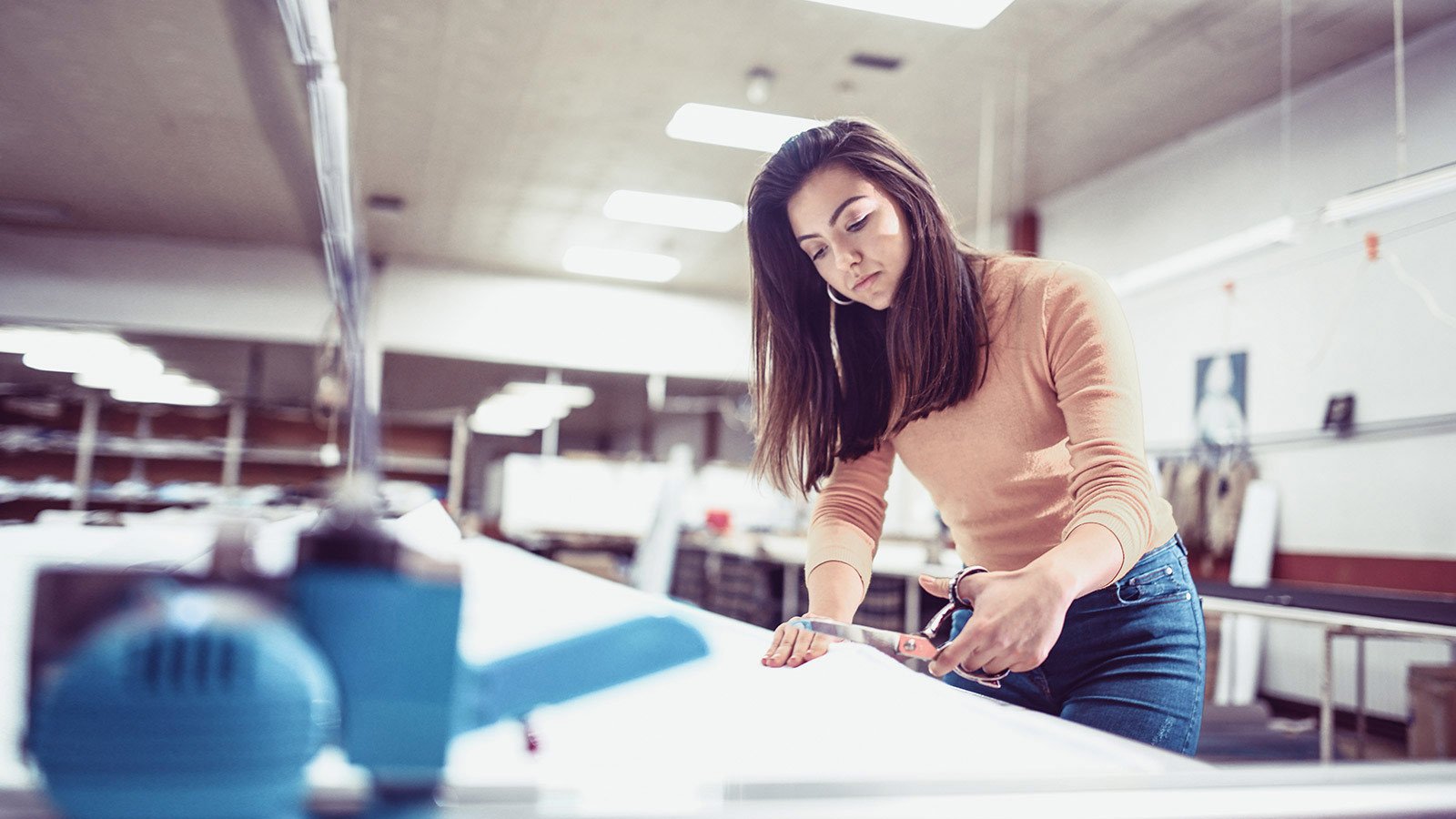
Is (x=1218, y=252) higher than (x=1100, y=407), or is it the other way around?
(x=1218, y=252)

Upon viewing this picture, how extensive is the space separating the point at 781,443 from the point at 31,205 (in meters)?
0.83

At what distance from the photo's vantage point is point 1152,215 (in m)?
5.55

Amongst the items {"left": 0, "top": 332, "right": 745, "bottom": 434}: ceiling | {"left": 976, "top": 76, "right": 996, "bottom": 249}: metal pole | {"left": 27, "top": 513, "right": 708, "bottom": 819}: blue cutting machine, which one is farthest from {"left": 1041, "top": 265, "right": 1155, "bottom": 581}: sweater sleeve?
{"left": 0, "top": 332, "right": 745, "bottom": 434}: ceiling

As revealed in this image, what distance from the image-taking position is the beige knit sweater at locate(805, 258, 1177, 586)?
86 cm

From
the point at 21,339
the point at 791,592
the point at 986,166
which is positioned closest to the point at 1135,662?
the point at 21,339

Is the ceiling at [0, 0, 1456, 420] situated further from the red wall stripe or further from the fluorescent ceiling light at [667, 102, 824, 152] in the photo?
the red wall stripe

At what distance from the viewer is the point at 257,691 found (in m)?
0.26

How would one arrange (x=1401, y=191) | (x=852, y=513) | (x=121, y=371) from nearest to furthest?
(x=852, y=513) < (x=121, y=371) < (x=1401, y=191)

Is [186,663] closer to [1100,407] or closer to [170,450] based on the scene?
[1100,407]

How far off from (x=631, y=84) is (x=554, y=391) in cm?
582

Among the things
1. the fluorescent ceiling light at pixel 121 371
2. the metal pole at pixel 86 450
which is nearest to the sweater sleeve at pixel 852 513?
the fluorescent ceiling light at pixel 121 371

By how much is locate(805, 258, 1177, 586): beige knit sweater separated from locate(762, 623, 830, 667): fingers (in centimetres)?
25

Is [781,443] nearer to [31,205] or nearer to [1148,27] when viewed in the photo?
[31,205]

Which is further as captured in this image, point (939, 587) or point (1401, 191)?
point (1401, 191)
